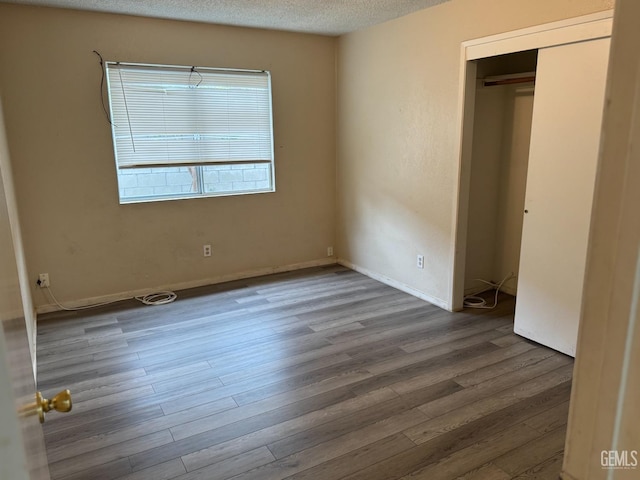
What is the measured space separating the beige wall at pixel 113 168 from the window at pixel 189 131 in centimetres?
11

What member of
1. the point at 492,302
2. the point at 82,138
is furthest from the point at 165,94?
the point at 492,302

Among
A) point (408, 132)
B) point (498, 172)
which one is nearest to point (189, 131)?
point (408, 132)

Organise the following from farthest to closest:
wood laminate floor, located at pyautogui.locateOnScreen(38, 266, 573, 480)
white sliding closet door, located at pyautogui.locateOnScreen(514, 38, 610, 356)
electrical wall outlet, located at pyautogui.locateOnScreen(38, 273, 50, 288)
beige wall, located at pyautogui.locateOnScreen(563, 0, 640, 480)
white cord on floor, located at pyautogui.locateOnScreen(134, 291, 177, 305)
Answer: white cord on floor, located at pyautogui.locateOnScreen(134, 291, 177, 305) < electrical wall outlet, located at pyautogui.locateOnScreen(38, 273, 50, 288) < white sliding closet door, located at pyautogui.locateOnScreen(514, 38, 610, 356) < wood laminate floor, located at pyautogui.locateOnScreen(38, 266, 573, 480) < beige wall, located at pyautogui.locateOnScreen(563, 0, 640, 480)

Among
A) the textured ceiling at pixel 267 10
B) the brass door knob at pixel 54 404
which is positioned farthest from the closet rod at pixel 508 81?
the brass door knob at pixel 54 404

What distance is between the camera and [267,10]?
380cm

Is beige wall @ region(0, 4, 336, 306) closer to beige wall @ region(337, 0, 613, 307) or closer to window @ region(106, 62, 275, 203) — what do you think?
window @ region(106, 62, 275, 203)

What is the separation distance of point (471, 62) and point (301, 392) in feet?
8.90

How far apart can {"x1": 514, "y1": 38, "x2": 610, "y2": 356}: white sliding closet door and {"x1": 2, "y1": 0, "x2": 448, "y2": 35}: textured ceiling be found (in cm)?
124

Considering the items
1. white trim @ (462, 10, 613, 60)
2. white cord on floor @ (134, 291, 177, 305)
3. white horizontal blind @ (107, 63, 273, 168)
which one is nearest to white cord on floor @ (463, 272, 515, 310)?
white trim @ (462, 10, 613, 60)

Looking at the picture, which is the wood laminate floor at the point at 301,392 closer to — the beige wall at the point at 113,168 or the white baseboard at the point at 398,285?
the white baseboard at the point at 398,285

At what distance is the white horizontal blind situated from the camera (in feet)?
13.3

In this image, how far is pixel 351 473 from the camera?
202 centimetres

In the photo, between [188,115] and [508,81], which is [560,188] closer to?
[508,81]

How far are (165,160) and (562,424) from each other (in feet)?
12.4
